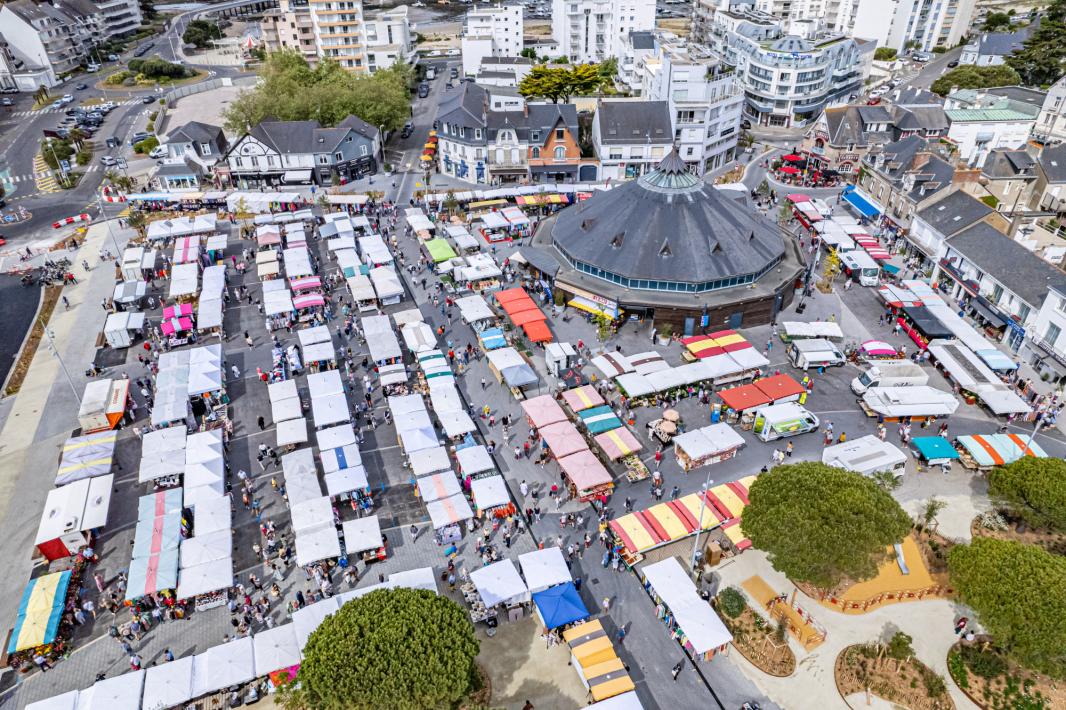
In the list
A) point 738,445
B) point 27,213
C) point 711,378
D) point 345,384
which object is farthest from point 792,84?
point 27,213

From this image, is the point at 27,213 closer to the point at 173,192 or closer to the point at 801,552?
the point at 173,192

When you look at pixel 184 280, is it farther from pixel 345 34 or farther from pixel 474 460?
pixel 345 34

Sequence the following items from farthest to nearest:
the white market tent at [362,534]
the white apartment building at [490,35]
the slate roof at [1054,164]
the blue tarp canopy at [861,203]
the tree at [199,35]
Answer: the tree at [199,35], the white apartment building at [490,35], the blue tarp canopy at [861,203], the slate roof at [1054,164], the white market tent at [362,534]

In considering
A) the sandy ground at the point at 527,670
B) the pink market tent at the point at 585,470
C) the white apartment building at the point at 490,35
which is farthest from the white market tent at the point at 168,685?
the white apartment building at the point at 490,35

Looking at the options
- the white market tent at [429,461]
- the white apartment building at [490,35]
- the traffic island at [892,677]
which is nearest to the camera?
the traffic island at [892,677]

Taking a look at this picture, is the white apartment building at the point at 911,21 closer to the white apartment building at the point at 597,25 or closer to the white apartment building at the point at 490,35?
the white apartment building at the point at 597,25

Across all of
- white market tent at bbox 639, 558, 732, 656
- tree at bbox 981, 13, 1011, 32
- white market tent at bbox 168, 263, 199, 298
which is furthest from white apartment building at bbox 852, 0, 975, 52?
white market tent at bbox 639, 558, 732, 656

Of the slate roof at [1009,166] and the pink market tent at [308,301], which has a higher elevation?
the slate roof at [1009,166]
